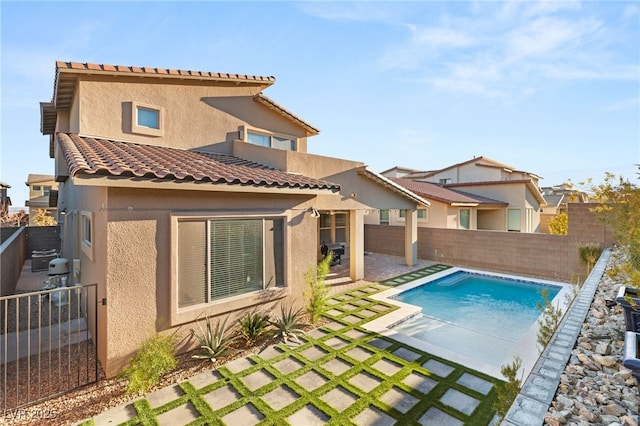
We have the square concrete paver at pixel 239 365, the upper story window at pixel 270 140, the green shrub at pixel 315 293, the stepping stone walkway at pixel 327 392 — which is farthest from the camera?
the upper story window at pixel 270 140

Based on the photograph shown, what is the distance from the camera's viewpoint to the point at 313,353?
8.65 meters

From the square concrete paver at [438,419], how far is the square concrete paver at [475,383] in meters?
1.39

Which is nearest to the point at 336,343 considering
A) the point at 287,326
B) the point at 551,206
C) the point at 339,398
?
the point at 287,326

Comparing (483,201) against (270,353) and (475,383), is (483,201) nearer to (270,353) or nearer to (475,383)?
(475,383)

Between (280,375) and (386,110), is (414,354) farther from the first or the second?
(386,110)

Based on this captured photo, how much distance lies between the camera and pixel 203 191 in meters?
8.62

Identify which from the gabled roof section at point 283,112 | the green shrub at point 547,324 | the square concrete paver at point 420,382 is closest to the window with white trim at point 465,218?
the gabled roof section at point 283,112

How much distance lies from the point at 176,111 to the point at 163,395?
11.5 meters

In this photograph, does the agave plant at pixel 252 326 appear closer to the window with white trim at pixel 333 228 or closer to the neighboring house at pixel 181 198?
the neighboring house at pixel 181 198

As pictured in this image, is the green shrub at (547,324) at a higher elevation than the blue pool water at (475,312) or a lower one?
higher

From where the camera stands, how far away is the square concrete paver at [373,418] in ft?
19.2

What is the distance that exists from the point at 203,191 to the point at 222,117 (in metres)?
7.62

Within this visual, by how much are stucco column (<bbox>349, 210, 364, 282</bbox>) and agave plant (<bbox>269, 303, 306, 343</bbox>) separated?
6933 mm

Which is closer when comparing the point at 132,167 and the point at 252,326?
the point at 132,167
